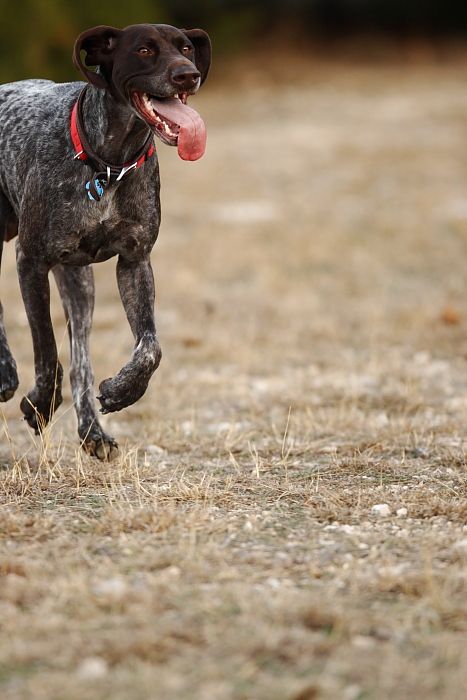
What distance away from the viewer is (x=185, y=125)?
446 centimetres

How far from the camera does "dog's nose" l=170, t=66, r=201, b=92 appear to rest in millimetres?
4395

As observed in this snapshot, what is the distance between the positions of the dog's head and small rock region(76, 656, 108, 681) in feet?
7.14

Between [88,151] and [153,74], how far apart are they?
0.49m

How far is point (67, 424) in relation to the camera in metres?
6.35

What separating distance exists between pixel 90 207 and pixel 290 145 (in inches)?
541

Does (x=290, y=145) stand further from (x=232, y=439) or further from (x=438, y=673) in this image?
(x=438, y=673)

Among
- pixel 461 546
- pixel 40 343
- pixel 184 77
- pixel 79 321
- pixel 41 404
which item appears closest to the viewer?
pixel 461 546

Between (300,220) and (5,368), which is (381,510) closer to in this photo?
(5,368)

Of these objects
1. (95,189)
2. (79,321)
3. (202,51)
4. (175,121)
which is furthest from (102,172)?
(79,321)

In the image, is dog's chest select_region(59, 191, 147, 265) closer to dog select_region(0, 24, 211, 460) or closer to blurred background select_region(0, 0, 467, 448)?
dog select_region(0, 24, 211, 460)

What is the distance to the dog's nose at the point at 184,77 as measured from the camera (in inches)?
173

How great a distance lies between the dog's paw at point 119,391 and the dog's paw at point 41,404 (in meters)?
0.45

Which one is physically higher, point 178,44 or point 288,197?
point 178,44

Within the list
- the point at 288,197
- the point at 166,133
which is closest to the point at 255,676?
the point at 166,133
